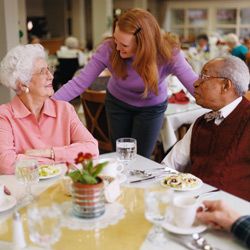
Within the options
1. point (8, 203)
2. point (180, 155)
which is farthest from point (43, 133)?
point (180, 155)

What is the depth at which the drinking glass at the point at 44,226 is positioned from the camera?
4.12 feet

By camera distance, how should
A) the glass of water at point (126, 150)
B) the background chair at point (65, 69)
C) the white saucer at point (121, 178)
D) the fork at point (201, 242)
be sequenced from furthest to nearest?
the background chair at point (65, 69), the glass of water at point (126, 150), the white saucer at point (121, 178), the fork at point (201, 242)

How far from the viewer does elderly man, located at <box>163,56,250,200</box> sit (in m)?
1.99

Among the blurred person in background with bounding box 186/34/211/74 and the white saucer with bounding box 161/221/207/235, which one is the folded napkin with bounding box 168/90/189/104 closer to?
the white saucer with bounding box 161/221/207/235

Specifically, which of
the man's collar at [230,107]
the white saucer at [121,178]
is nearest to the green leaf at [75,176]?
the white saucer at [121,178]

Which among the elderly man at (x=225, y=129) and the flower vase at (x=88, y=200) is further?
the elderly man at (x=225, y=129)

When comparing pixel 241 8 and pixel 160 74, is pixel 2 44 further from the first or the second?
pixel 241 8

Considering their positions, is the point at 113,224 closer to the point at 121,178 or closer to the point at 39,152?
the point at 121,178

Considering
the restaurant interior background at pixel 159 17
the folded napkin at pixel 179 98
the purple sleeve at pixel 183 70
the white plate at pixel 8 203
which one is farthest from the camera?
the restaurant interior background at pixel 159 17

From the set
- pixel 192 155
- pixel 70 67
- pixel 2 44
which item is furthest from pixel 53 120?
pixel 70 67

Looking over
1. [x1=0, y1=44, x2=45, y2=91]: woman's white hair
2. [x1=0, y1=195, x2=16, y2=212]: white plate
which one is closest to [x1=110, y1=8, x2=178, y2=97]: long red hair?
[x1=0, y1=44, x2=45, y2=91]: woman's white hair

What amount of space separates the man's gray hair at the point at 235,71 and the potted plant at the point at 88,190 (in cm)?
90

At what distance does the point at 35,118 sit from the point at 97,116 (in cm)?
183

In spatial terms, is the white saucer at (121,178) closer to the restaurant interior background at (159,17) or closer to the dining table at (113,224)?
the dining table at (113,224)
